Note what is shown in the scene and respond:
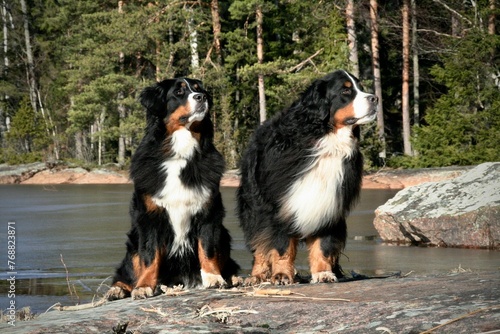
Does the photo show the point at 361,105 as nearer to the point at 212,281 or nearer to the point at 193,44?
the point at 212,281

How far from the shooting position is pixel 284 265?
748cm

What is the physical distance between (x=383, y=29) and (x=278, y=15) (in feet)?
19.6

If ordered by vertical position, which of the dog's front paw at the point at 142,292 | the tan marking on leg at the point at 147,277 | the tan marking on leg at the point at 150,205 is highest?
the tan marking on leg at the point at 150,205

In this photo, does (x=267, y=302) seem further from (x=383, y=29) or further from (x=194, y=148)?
(x=383, y=29)

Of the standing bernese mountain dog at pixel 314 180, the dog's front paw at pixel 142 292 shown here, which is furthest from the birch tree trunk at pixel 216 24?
the dog's front paw at pixel 142 292

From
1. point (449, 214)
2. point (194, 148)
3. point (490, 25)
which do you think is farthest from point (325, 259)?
point (490, 25)

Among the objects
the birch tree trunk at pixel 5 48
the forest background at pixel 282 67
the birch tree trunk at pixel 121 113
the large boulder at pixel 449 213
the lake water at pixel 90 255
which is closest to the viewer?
the lake water at pixel 90 255

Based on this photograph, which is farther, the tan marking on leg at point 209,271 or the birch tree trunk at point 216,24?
the birch tree trunk at point 216,24

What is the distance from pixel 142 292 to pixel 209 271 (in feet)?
1.95

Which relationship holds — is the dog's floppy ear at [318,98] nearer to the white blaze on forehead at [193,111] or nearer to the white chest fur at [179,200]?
the white blaze on forehead at [193,111]

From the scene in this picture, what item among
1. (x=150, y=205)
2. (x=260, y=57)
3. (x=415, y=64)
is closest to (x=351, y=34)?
(x=415, y=64)

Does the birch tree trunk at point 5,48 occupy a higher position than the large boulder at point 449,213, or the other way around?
the birch tree trunk at point 5,48

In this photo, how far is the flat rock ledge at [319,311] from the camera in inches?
203

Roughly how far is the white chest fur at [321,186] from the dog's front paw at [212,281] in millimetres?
745
